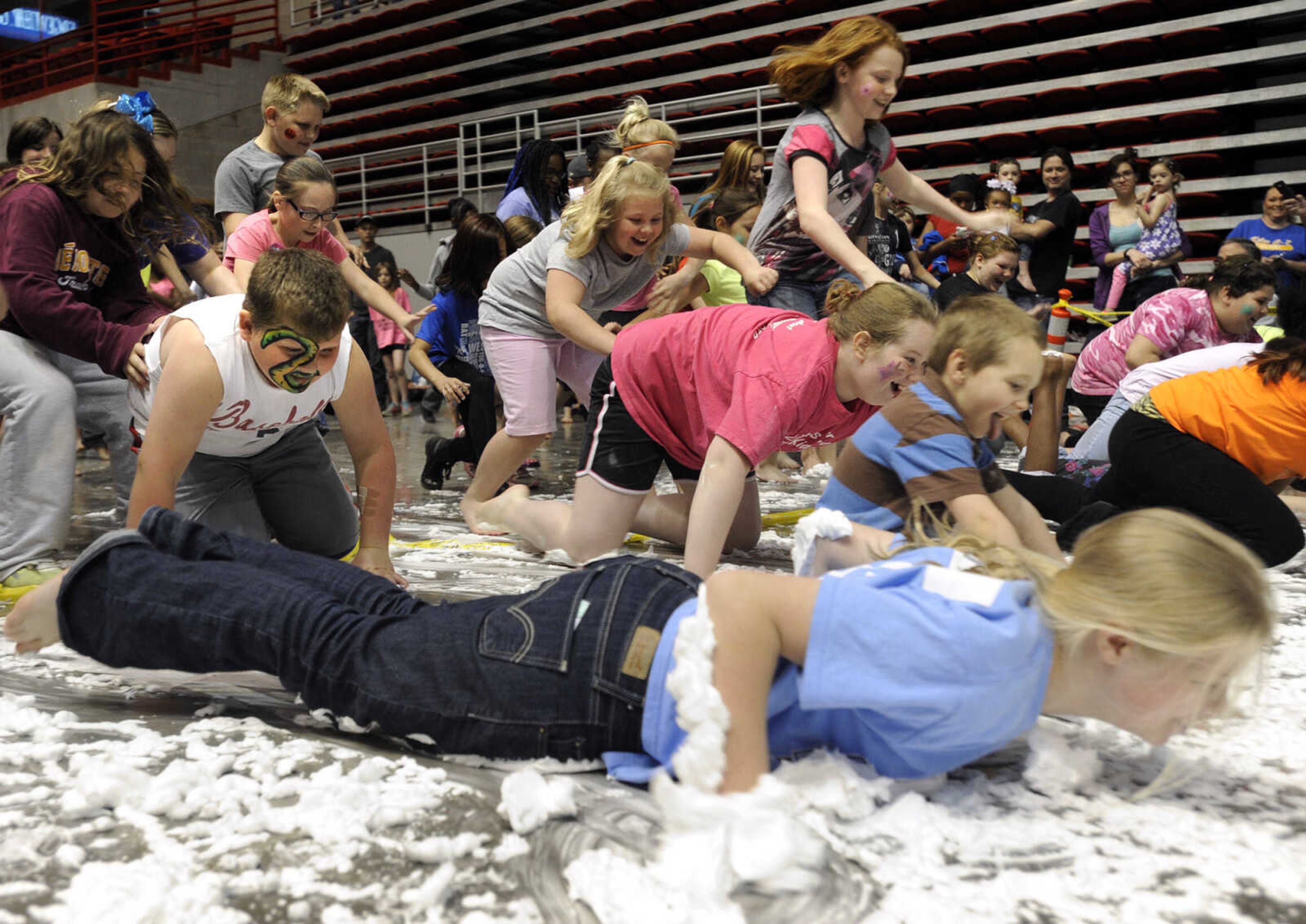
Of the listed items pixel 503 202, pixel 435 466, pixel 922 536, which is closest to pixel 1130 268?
pixel 503 202

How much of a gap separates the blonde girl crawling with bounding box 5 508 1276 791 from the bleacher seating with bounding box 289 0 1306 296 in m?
7.46

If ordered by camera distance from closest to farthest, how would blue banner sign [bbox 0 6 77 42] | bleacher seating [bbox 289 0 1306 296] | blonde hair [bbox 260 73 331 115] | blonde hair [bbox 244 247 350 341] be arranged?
blonde hair [bbox 244 247 350 341] < blonde hair [bbox 260 73 331 115] < bleacher seating [bbox 289 0 1306 296] < blue banner sign [bbox 0 6 77 42]

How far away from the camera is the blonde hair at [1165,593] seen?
116 centimetres

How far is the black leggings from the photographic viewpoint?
2717 mm

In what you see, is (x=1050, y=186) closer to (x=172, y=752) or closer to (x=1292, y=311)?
(x=1292, y=311)

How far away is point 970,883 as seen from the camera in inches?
46.0

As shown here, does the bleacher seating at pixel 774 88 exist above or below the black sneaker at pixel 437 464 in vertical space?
above

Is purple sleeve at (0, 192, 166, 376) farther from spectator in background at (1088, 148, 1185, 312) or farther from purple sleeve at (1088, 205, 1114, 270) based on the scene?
purple sleeve at (1088, 205, 1114, 270)

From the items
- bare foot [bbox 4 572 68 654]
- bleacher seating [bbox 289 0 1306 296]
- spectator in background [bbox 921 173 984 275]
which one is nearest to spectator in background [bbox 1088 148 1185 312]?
spectator in background [bbox 921 173 984 275]

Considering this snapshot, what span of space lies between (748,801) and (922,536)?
0.56 meters

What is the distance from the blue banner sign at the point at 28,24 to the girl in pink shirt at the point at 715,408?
1923 centimetres

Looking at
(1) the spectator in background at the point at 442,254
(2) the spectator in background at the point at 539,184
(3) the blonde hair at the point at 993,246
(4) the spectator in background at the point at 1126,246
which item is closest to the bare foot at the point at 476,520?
(1) the spectator in background at the point at 442,254

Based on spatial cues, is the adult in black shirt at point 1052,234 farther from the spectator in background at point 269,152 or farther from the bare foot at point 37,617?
the bare foot at point 37,617

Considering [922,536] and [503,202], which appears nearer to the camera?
[922,536]
